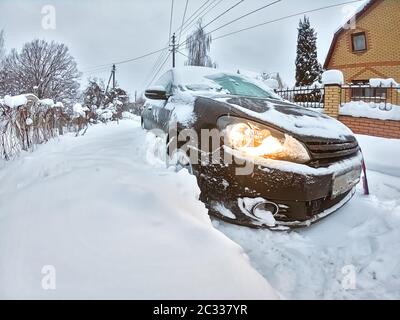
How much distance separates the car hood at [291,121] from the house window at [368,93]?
6.38 meters

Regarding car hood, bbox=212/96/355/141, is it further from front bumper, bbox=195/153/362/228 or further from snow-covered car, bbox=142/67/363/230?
front bumper, bbox=195/153/362/228

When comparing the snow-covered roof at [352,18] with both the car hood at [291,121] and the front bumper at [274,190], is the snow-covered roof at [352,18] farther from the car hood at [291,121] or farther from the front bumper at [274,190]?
the front bumper at [274,190]

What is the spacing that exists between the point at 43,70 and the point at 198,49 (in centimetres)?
1344

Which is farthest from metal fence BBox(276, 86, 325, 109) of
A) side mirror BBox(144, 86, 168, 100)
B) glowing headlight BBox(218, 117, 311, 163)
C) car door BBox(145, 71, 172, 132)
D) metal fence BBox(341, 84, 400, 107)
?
glowing headlight BBox(218, 117, 311, 163)

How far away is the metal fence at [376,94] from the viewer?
24.7ft

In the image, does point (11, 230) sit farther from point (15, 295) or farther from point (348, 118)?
point (348, 118)

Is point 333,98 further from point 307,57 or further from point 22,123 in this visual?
point 307,57

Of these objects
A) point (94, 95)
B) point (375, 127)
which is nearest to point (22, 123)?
point (375, 127)

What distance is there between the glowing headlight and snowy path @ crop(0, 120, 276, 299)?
16.3 inches

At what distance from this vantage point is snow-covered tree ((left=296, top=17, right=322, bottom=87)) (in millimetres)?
23664

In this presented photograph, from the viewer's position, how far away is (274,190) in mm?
1729

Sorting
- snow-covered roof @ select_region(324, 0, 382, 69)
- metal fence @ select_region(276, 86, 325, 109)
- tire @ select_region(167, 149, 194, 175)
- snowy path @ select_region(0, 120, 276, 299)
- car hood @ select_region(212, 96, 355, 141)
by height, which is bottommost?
snowy path @ select_region(0, 120, 276, 299)
